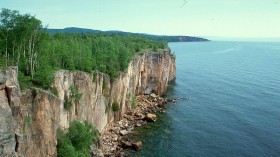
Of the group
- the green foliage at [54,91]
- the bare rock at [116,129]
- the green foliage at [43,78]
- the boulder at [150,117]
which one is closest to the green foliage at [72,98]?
the green foliage at [54,91]

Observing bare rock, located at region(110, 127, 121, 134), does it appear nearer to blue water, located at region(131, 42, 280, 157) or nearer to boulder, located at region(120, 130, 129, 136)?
boulder, located at region(120, 130, 129, 136)

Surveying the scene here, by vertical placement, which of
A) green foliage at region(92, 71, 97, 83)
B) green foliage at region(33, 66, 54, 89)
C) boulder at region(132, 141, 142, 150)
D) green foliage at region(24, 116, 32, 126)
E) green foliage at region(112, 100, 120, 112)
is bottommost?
boulder at region(132, 141, 142, 150)

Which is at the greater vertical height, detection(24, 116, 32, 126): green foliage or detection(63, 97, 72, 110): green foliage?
detection(24, 116, 32, 126): green foliage

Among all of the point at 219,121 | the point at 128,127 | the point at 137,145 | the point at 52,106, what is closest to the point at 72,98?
the point at 52,106

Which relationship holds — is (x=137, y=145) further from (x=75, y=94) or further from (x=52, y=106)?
(x=52, y=106)

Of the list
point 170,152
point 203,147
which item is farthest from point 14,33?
point 203,147

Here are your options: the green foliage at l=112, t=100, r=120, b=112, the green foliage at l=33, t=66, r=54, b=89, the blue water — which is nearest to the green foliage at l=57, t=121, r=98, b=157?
the green foliage at l=33, t=66, r=54, b=89
